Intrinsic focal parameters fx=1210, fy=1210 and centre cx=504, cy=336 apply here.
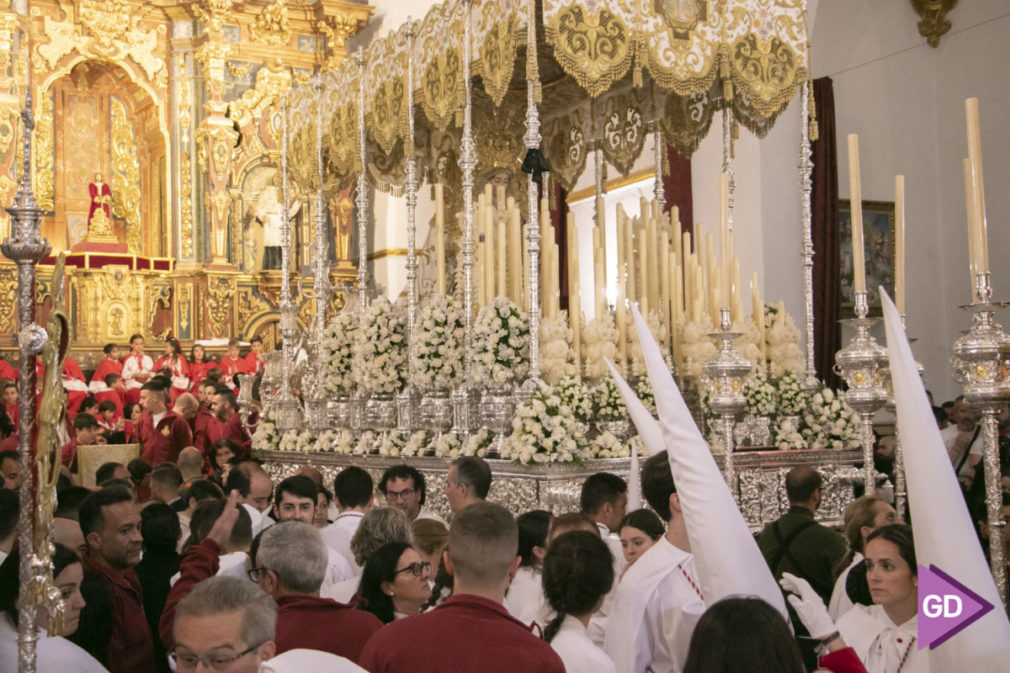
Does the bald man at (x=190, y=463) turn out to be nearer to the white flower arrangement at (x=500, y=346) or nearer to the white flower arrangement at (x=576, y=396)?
the white flower arrangement at (x=500, y=346)

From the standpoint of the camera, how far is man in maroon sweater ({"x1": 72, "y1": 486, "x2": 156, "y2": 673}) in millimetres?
4395

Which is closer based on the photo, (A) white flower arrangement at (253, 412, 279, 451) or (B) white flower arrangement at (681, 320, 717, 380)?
(B) white flower arrangement at (681, 320, 717, 380)

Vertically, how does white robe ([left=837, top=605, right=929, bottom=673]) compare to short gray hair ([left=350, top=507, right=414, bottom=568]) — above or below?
below

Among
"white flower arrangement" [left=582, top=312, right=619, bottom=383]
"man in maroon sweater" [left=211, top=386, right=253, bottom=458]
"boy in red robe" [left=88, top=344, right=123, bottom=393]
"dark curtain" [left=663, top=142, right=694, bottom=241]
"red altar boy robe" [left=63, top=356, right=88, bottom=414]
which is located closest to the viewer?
"white flower arrangement" [left=582, top=312, right=619, bottom=383]

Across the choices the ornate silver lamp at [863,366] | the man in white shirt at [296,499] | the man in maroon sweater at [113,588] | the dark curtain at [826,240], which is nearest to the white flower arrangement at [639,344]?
the man in white shirt at [296,499]

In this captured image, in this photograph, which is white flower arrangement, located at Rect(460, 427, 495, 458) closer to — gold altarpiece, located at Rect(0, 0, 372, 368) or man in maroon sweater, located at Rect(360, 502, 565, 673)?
man in maroon sweater, located at Rect(360, 502, 565, 673)

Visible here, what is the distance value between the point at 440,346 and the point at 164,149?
12.2m

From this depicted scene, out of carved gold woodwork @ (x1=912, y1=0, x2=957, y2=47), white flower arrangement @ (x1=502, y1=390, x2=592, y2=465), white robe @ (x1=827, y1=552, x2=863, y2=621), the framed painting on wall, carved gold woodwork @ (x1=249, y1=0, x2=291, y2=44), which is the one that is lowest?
white robe @ (x1=827, y1=552, x2=863, y2=621)

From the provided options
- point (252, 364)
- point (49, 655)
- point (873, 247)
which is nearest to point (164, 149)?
point (252, 364)

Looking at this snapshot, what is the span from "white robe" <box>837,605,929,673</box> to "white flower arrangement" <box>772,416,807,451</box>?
5.78m

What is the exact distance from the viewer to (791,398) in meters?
10.1

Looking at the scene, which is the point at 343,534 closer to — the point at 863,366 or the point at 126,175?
the point at 863,366

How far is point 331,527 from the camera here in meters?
6.36

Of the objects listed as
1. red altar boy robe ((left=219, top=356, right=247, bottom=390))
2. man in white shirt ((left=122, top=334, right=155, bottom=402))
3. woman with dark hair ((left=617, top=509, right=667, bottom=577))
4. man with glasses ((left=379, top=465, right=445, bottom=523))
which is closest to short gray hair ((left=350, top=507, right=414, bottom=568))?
woman with dark hair ((left=617, top=509, right=667, bottom=577))
